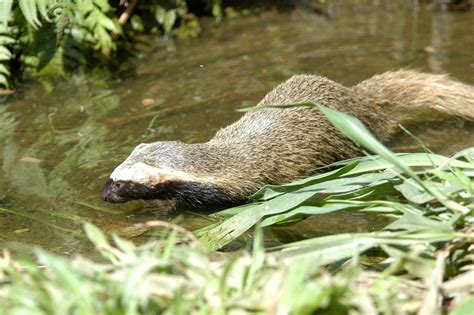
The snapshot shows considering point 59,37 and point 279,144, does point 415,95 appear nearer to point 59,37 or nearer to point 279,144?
point 279,144

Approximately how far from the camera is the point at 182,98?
24.2ft

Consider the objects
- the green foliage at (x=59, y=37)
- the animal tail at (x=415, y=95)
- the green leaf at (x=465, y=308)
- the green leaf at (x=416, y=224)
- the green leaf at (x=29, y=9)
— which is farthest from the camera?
the green foliage at (x=59, y=37)

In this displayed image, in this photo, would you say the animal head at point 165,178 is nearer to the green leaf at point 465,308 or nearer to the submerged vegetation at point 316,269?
the submerged vegetation at point 316,269

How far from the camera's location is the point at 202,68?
319 inches

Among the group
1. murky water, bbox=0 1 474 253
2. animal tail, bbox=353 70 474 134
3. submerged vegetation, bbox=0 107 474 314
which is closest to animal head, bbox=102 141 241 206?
murky water, bbox=0 1 474 253

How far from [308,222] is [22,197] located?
2.01 m

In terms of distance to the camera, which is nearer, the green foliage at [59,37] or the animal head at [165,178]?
the animal head at [165,178]

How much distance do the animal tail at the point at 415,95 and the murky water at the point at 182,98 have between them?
7.2 inches

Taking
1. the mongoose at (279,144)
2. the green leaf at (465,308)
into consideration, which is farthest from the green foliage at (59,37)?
the green leaf at (465,308)

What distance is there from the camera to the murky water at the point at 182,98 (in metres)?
5.34

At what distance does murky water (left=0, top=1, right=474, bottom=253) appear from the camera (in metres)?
5.34

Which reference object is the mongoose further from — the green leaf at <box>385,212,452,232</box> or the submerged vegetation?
the green leaf at <box>385,212,452,232</box>

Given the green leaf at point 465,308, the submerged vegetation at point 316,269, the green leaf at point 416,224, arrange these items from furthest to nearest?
the green leaf at point 416,224 < the green leaf at point 465,308 < the submerged vegetation at point 316,269

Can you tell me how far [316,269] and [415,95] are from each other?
3.79 m
